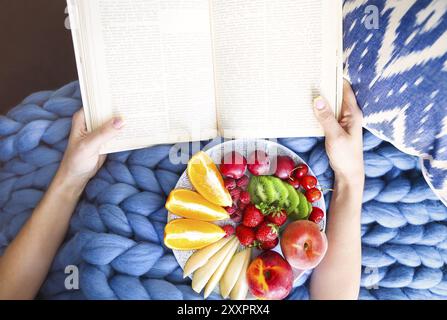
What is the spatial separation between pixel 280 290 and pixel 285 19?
0.45 m

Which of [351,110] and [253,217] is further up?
[351,110]

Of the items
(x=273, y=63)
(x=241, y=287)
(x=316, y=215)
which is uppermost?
(x=273, y=63)

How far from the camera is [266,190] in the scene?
0.69m

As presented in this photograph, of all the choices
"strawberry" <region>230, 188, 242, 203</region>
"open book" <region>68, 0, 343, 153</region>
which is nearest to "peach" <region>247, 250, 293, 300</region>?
"strawberry" <region>230, 188, 242, 203</region>

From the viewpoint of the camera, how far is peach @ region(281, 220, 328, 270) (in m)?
0.64

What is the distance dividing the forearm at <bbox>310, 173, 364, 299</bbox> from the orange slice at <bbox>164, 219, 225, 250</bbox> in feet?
0.64

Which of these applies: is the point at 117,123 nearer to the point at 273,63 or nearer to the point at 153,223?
the point at 153,223

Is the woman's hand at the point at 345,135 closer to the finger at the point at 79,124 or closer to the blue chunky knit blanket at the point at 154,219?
the blue chunky knit blanket at the point at 154,219

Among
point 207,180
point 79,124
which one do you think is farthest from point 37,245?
point 207,180

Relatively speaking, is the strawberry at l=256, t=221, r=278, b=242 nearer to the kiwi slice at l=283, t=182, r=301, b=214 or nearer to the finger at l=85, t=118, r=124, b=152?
the kiwi slice at l=283, t=182, r=301, b=214

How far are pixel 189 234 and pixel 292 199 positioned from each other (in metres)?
0.19

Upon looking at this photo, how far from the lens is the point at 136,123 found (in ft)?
2.38
